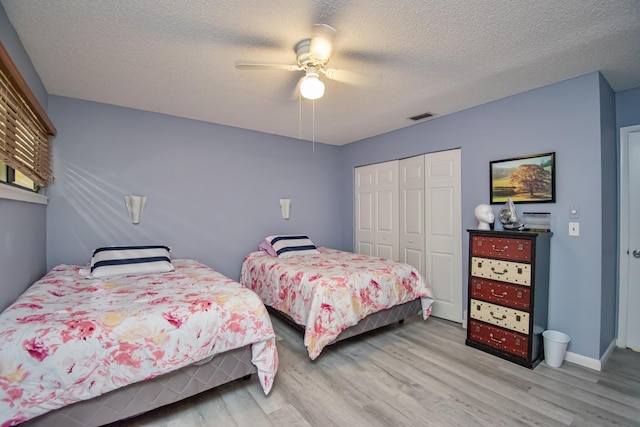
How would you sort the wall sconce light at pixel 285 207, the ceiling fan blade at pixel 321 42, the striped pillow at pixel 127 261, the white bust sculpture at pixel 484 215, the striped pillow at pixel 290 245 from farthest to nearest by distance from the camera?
the wall sconce light at pixel 285 207 < the striped pillow at pixel 290 245 < the white bust sculpture at pixel 484 215 < the striped pillow at pixel 127 261 < the ceiling fan blade at pixel 321 42

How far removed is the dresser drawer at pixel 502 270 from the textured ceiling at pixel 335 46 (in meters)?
1.62

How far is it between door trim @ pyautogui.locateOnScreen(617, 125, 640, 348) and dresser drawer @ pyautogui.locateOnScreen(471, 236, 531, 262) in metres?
1.13

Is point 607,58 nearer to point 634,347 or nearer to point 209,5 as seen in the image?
point 634,347

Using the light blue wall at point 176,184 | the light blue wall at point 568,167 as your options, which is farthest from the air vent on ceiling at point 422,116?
the light blue wall at point 176,184

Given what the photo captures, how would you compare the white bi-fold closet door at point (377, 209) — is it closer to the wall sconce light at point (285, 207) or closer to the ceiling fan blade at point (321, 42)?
the wall sconce light at point (285, 207)

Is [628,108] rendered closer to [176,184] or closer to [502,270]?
[502,270]

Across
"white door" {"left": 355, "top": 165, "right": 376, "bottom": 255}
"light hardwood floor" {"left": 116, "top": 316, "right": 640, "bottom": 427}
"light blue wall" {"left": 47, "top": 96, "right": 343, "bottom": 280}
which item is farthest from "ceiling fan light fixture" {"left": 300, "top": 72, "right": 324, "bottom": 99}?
"white door" {"left": 355, "top": 165, "right": 376, "bottom": 255}

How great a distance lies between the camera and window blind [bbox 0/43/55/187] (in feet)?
5.22

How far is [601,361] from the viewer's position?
2350 mm

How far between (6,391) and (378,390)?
2.06 metres

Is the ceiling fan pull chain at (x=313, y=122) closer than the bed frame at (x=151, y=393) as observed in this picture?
No

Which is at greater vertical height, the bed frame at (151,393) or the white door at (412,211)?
the white door at (412,211)

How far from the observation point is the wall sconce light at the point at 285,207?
4289mm

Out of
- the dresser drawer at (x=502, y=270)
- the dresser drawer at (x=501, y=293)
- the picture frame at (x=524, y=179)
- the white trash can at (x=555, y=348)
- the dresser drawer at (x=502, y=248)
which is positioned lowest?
the white trash can at (x=555, y=348)
